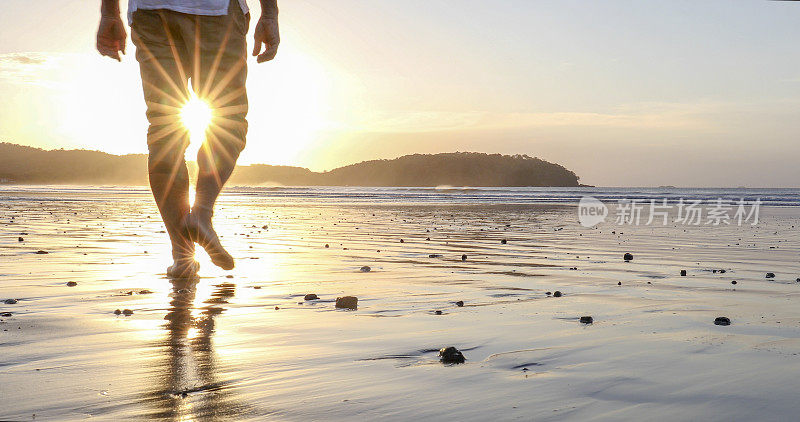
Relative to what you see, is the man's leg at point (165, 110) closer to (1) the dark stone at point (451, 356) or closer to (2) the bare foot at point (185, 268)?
(2) the bare foot at point (185, 268)

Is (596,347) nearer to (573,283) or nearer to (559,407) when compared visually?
(559,407)

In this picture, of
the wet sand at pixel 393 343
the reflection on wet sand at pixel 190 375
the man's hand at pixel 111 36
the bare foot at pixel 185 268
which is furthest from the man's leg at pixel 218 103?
the reflection on wet sand at pixel 190 375

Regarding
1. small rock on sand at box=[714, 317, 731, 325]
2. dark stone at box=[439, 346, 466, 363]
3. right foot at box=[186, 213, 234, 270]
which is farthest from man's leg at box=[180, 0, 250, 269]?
small rock on sand at box=[714, 317, 731, 325]

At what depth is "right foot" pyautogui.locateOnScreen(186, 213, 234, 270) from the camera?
440cm

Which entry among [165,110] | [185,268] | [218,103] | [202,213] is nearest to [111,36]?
[165,110]

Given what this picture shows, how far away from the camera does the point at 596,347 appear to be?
277 centimetres

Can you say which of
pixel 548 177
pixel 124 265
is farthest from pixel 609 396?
pixel 548 177

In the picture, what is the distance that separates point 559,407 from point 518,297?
7.66ft

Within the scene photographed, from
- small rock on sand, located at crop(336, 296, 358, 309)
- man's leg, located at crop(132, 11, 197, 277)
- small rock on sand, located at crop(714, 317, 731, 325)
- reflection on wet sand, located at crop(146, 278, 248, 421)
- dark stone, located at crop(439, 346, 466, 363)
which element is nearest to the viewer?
reflection on wet sand, located at crop(146, 278, 248, 421)

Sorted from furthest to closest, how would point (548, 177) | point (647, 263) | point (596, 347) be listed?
point (548, 177) → point (647, 263) → point (596, 347)

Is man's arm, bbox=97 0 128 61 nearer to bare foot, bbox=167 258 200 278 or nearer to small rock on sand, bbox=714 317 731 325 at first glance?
bare foot, bbox=167 258 200 278

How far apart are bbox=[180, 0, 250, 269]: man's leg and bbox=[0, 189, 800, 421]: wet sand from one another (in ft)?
1.33

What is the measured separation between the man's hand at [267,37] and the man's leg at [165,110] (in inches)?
19.9

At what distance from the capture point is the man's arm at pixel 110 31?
4.52 metres
